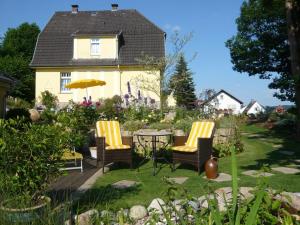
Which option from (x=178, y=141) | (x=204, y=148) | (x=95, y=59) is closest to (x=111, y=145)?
(x=178, y=141)

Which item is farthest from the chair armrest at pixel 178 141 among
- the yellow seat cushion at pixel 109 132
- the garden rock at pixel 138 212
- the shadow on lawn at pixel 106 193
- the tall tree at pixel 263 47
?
the tall tree at pixel 263 47

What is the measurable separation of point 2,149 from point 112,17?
2819 centimetres

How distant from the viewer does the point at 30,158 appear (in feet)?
13.5

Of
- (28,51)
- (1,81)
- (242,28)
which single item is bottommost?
(1,81)

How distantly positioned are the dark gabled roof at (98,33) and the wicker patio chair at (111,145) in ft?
57.1

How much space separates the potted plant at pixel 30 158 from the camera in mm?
3922

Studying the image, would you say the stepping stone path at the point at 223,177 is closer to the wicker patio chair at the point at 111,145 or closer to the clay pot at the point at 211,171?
the clay pot at the point at 211,171

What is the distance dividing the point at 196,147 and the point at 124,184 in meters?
2.14

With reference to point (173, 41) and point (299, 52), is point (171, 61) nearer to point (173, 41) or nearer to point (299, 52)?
point (173, 41)

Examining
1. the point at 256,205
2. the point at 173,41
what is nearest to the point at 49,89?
the point at 173,41

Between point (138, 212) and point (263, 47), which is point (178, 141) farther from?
point (263, 47)

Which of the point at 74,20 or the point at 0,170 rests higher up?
the point at 74,20

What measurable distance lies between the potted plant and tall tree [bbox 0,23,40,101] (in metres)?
31.6

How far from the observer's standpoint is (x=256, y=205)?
1697mm
